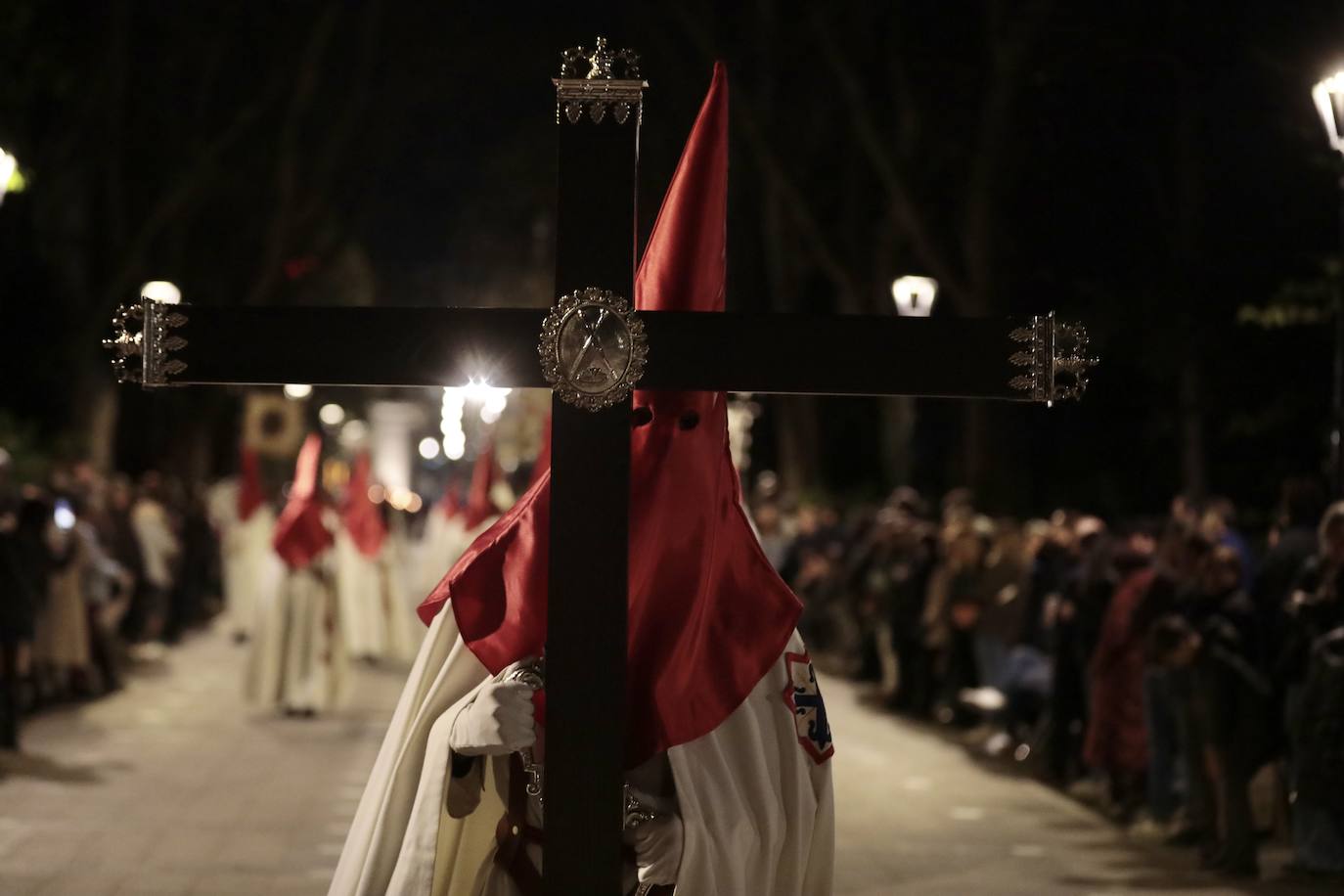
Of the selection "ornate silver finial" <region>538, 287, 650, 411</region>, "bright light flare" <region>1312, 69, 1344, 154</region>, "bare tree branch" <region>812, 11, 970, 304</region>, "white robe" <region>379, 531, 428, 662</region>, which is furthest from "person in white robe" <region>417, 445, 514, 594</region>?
"ornate silver finial" <region>538, 287, 650, 411</region>

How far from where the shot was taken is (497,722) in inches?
176

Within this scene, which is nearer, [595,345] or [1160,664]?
[595,345]

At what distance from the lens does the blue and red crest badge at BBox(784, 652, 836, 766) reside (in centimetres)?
489

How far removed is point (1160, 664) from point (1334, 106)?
3.69 meters

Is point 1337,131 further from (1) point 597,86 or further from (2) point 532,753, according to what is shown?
(2) point 532,753

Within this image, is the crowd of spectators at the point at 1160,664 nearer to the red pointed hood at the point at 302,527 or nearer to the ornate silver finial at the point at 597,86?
the red pointed hood at the point at 302,527

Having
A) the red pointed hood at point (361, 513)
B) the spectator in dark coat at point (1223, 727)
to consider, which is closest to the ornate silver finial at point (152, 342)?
the spectator in dark coat at point (1223, 727)

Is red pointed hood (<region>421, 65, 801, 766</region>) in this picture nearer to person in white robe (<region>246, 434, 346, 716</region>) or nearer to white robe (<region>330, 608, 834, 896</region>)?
white robe (<region>330, 608, 834, 896</region>)

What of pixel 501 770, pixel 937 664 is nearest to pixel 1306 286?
pixel 937 664

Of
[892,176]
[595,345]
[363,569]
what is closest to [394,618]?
[363,569]

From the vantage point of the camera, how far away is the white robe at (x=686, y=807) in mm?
4652

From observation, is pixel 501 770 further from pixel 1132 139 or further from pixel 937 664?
pixel 1132 139

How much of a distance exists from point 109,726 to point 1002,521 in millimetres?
7581

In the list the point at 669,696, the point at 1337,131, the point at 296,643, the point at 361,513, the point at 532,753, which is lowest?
the point at 296,643
